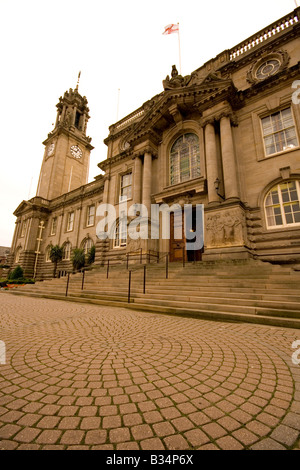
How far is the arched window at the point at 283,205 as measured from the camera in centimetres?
930

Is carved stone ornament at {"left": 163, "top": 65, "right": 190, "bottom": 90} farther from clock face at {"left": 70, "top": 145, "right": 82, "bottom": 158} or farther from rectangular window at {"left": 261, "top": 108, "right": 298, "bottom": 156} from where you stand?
clock face at {"left": 70, "top": 145, "right": 82, "bottom": 158}

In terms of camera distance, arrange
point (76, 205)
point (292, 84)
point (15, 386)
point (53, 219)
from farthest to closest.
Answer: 1. point (53, 219)
2. point (76, 205)
3. point (292, 84)
4. point (15, 386)

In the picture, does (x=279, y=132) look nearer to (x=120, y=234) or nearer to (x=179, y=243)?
(x=179, y=243)

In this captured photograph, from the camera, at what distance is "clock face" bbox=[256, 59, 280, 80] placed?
11652 mm

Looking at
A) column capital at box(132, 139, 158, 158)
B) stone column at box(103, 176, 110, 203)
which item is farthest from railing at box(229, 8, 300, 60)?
stone column at box(103, 176, 110, 203)

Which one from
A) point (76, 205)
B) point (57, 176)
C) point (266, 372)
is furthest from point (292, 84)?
point (57, 176)

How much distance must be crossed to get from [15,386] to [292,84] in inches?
611

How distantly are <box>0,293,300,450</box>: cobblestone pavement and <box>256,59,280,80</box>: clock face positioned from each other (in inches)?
579

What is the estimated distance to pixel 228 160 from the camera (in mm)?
10797

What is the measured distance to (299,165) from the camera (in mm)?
9461

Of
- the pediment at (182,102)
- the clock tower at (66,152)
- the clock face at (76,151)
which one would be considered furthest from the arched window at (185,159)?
the clock face at (76,151)

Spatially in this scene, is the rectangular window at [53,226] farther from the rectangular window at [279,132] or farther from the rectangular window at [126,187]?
the rectangular window at [279,132]

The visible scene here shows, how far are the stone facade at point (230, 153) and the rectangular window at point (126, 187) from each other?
10 cm

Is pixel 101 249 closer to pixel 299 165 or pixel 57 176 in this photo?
pixel 299 165
